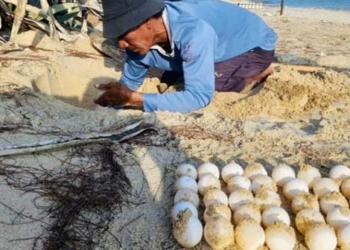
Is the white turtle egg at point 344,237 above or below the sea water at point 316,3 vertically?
above

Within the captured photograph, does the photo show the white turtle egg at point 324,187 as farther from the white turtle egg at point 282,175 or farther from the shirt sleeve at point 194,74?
the shirt sleeve at point 194,74

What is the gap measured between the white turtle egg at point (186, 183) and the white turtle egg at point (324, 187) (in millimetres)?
591

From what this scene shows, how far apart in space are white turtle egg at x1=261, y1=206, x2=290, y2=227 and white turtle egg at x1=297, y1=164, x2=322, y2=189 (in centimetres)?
37

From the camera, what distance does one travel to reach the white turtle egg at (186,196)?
224 centimetres

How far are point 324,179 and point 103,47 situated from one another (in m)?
3.27

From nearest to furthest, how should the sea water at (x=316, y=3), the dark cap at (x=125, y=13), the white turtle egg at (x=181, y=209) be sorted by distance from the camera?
the white turtle egg at (x=181, y=209)
the dark cap at (x=125, y=13)
the sea water at (x=316, y=3)

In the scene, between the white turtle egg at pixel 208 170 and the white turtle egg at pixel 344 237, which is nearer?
the white turtle egg at pixel 344 237

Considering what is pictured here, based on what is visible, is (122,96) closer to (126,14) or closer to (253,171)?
(126,14)

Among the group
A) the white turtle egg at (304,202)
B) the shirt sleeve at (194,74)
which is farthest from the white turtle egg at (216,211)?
the shirt sleeve at (194,74)

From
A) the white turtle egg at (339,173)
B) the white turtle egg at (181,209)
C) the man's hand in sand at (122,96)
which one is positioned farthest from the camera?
the man's hand in sand at (122,96)

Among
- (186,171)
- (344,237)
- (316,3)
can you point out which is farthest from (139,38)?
(316,3)

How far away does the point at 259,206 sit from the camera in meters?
2.23

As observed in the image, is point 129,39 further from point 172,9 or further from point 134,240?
point 134,240

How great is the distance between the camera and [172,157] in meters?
2.71
